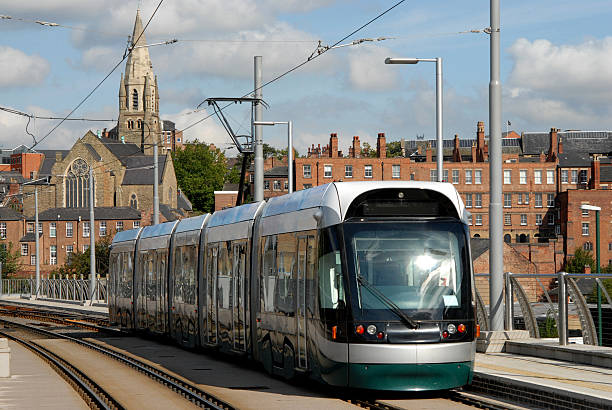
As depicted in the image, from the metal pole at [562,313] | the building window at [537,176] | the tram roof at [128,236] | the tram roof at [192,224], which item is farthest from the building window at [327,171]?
the metal pole at [562,313]

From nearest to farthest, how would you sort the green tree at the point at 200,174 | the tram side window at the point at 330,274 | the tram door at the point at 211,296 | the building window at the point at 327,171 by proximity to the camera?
the tram side window at the point at 330,274 < the tram door at the point at 211,296 < the building window at the point at 327,171 < the green tree at the point at 200,174

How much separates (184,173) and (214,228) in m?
151

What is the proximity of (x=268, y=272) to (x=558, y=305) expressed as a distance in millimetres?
4480

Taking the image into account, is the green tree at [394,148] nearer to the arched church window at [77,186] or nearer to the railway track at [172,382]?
the arched church window at [77,186]

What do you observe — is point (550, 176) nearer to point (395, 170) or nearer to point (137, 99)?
point (395, 170)

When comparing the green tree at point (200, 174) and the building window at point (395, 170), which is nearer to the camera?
the building window at point (395, 170)

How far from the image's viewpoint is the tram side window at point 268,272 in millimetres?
16906

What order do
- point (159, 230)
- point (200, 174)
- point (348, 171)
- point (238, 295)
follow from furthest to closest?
1. point (200, 174)
2. point (348, 171)
3. point (159, 230)
4. point (238, 295)

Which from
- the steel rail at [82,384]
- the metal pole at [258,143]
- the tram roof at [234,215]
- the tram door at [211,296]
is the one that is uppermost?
the metal pole at [258,143]

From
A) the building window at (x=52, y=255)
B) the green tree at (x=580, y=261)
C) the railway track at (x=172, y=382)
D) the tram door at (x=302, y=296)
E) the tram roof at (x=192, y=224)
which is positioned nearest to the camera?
the railway track at (x=172, y=382)

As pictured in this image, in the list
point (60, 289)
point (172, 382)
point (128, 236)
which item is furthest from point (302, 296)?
point (60, 289)

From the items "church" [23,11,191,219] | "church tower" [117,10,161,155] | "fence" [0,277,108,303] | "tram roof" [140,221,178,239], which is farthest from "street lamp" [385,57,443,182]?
"church tower" [117,10,161,155]

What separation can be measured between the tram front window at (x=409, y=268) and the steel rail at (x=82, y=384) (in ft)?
11.7

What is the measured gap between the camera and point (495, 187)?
17.7 meters
